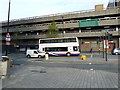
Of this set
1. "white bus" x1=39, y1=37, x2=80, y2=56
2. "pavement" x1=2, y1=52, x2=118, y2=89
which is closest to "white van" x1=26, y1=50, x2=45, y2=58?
"white bus" x1=39, y1=37, x2=80, y2=56

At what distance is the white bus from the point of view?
26.5m

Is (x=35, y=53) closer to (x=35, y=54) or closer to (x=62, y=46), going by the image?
(x=35, y=54)

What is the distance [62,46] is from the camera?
27.2m

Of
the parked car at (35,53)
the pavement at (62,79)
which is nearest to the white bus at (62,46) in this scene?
the parked car at (35,53)

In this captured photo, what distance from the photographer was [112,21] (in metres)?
36.8

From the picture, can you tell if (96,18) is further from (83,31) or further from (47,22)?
(47,22)

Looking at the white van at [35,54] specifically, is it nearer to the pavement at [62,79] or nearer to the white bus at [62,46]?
the white bus at [62,46]

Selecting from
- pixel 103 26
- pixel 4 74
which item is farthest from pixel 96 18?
pixel 4 74

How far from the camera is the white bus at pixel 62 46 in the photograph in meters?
26.5

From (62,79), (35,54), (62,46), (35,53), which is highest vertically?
(62,46)

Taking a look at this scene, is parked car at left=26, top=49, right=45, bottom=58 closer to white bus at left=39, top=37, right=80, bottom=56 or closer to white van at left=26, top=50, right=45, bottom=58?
white van at left=26, top=50, right=45, bottom=58

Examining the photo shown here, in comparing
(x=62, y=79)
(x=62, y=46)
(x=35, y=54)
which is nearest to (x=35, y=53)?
(x=35, y=54)

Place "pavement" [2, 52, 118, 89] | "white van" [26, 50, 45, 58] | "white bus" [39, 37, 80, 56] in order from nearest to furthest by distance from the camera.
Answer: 1. "pavement" [2, 52, 118, 89]
2. "white van" [26, 50, 45, 58]
3. "white bus" [39, 37, 80, 56]

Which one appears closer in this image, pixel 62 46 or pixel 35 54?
pixel 35 54
